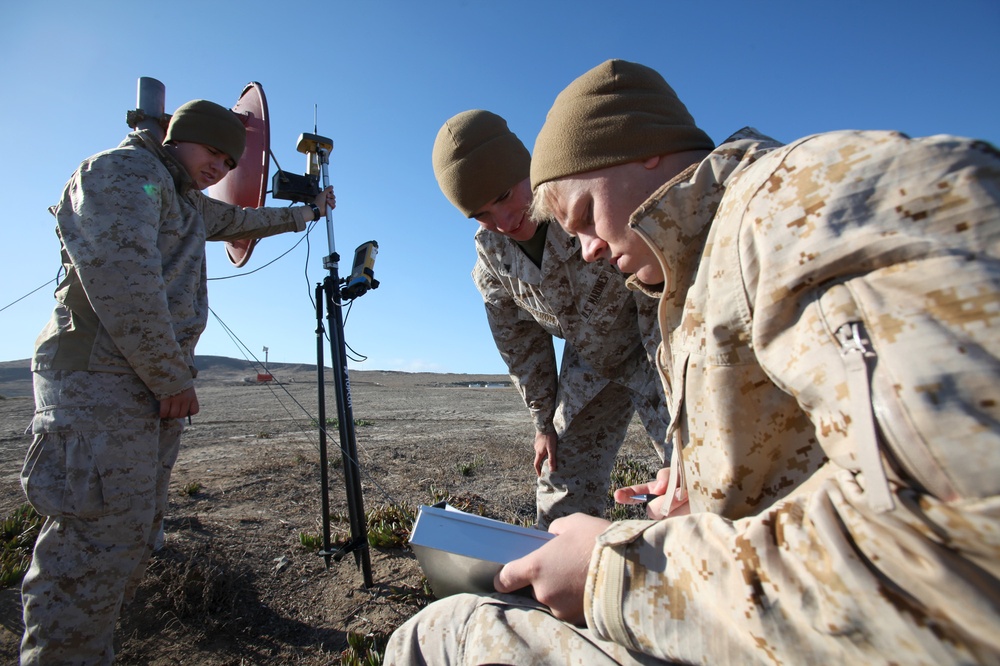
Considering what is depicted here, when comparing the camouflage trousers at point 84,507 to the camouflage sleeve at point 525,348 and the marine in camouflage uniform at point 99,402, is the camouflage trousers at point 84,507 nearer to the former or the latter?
the marine in camouflage uniform at point 99,402

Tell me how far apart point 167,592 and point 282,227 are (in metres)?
2.42

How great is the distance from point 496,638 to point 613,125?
144 cm

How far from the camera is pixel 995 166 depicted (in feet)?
2.89

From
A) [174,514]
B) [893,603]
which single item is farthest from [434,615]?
[174,514]

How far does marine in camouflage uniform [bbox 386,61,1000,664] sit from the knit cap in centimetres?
309

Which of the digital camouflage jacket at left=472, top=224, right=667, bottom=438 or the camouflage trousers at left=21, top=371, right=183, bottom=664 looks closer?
the camouflage trousers at left=21, top=371, right=183, bottom=664

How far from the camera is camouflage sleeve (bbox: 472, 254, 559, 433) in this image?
382 cm

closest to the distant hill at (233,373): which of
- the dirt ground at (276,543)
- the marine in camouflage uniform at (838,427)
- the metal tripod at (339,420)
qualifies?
the dirt ground at (276,543)

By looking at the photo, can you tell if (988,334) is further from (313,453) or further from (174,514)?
(313,453)

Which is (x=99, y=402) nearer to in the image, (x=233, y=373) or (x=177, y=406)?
(x=177, y=406)

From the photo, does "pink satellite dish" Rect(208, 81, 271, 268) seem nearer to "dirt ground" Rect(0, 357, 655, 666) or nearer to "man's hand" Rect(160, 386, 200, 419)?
"dirt ground" Rect(0, 357, 655, 666)

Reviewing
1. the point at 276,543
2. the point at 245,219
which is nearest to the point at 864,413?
the point at 245,219

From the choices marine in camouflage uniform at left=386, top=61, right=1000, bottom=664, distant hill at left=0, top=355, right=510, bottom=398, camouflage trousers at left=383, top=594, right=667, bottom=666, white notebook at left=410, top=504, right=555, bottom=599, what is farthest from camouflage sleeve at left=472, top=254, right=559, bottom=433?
distant hill at left=0, top=355, right=510, bottom=398

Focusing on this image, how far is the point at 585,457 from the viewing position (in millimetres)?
3713
